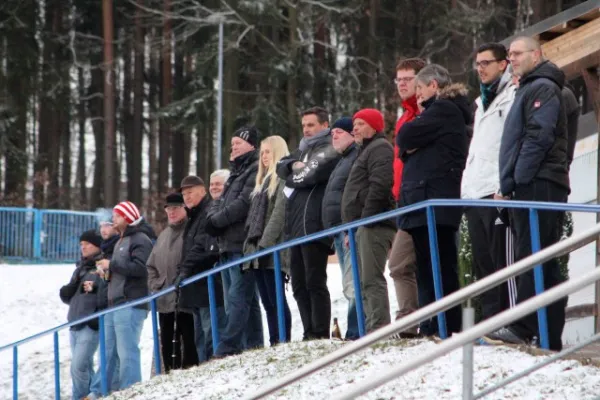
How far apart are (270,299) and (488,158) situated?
2787mm

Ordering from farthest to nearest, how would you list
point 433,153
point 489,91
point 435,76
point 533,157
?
point 435,76 → point 433,153 → point 489,91 → point 533,157

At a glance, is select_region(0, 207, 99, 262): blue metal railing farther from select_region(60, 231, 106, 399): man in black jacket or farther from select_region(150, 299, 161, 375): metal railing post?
select_region(150, 299, 161, 375): metal railing post

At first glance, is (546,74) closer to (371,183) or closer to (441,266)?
(441,266)

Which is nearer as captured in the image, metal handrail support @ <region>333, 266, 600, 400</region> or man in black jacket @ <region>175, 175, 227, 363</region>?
metal handrail support @ <region>333, 266, 600, 400</region>

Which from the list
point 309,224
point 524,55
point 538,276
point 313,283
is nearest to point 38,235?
point 309,224

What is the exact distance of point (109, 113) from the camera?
3988cm

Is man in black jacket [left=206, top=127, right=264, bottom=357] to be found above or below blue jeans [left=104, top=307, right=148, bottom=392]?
above

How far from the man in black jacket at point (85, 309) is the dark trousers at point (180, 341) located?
3.75 ft

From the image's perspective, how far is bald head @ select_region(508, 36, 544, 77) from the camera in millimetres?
7703

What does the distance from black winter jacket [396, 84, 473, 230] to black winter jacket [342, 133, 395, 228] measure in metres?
0.52

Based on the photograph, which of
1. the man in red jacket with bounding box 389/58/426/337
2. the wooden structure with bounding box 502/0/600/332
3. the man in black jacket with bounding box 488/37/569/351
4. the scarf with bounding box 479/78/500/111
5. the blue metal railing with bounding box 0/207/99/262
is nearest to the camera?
the man in black jacket with bounding box 488/37/569/351

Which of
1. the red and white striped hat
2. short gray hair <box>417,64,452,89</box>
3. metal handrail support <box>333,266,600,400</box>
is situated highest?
short gray hair <box>417,64,452,89</box>

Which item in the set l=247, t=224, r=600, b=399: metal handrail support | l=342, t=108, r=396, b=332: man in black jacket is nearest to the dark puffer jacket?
l=342, t=108, r=396, b=332: man in black jacket

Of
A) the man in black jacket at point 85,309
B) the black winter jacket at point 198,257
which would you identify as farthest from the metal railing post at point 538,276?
the man in black jacket at point 85,309
